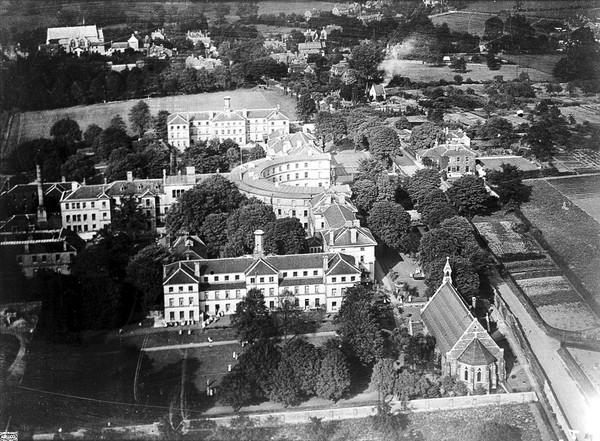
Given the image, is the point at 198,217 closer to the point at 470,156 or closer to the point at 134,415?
the point at 134,415

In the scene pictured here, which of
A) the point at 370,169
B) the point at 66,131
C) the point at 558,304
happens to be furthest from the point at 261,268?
the point at 66,131

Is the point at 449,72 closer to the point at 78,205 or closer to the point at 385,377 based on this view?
the point at 78,205

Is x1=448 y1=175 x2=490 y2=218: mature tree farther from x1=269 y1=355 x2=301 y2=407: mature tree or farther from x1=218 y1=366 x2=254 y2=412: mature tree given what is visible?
x1=218 y1=366 x2=254 y2=412: mature tree

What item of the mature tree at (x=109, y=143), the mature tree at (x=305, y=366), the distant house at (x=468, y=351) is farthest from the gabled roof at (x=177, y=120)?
the mature tree at (x=305, y=366)

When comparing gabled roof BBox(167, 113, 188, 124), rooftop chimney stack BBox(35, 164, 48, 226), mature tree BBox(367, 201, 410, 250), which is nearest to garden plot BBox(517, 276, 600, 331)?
mature tree BBox(367, 201, 410, 250)

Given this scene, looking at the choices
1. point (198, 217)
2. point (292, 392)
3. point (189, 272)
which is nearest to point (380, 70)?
point (198, 217)

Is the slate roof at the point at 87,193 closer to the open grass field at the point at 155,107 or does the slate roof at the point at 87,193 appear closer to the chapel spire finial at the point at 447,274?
the open grass field at the point at 155,107
